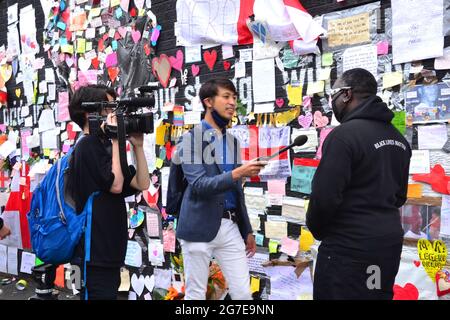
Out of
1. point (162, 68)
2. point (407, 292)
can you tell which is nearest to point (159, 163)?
point (162, 68)

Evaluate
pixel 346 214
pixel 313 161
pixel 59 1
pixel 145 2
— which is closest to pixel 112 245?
pixel 346 214

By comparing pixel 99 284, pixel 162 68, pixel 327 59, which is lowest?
pixel 99 284

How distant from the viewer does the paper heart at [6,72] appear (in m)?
7.55

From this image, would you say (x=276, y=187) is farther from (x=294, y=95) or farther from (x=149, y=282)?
(x=149, y=282)

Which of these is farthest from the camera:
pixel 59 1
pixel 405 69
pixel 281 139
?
pixel 59 1

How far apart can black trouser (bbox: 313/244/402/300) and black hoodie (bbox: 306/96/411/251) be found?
0.05 m

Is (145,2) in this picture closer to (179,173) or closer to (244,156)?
(244,156)

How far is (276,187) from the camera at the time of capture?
15.0 ft

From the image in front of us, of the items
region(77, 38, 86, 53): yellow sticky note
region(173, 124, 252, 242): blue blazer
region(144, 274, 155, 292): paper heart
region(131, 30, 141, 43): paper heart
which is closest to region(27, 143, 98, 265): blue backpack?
region(173, 124, 252, 242): blue blazer

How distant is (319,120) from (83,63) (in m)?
3.29

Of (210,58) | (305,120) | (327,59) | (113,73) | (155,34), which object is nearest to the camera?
(327,59)

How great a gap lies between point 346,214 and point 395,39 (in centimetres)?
164

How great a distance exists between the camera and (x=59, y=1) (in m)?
6.61

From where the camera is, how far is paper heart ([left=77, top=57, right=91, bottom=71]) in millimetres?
6266
